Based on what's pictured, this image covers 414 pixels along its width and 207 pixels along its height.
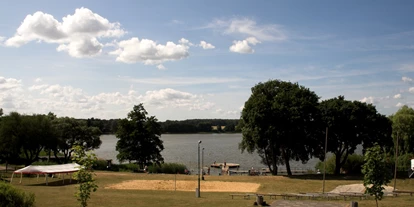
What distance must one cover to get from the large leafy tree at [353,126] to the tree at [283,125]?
1.69 metres

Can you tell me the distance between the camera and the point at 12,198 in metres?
20.5

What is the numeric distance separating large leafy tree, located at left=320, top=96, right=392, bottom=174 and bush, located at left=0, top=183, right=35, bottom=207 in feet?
123

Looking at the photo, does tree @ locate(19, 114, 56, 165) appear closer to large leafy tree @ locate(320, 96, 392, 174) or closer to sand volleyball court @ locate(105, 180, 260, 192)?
sand volleyball court @ locate(105, 180, 260, 192)

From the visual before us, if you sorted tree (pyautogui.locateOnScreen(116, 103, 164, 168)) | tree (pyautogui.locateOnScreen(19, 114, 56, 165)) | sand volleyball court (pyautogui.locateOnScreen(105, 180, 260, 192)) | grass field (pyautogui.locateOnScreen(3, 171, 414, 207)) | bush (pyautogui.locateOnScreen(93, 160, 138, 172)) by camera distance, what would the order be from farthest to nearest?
tree (pyautogui.locateOnScreen(116, 103, 164, 168))
bush (pyautogui.locateOnScreen(93, 160, 138, 172))
tree (pyautogui.locateOnScreen(19, 114, 56, 165))
sand volleyball court (pyautogui.locateOnScreen(105, 180, 260, 192))
grass field (pyautogui.locateOnScreen(3, 171, 414, 207))

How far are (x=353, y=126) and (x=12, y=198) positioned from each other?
4072 centimetres

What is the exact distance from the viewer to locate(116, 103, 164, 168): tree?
64125 mm

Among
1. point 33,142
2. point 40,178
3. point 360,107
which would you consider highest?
point 360,107

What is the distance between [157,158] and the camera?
213ft

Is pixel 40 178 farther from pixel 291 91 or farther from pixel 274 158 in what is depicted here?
pixel 291 91

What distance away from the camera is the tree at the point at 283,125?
1900 inches

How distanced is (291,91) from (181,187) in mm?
21422

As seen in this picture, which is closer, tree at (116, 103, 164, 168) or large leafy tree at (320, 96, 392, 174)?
large leafy tree at (320, 96, 392, 174)

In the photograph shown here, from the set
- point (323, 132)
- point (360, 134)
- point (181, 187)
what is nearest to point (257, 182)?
point (181, 187)

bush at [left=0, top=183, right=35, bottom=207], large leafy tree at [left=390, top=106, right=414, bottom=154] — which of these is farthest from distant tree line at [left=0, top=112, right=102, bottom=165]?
large leafy tree at [left=390, top=106, right=414, bottom=154]
